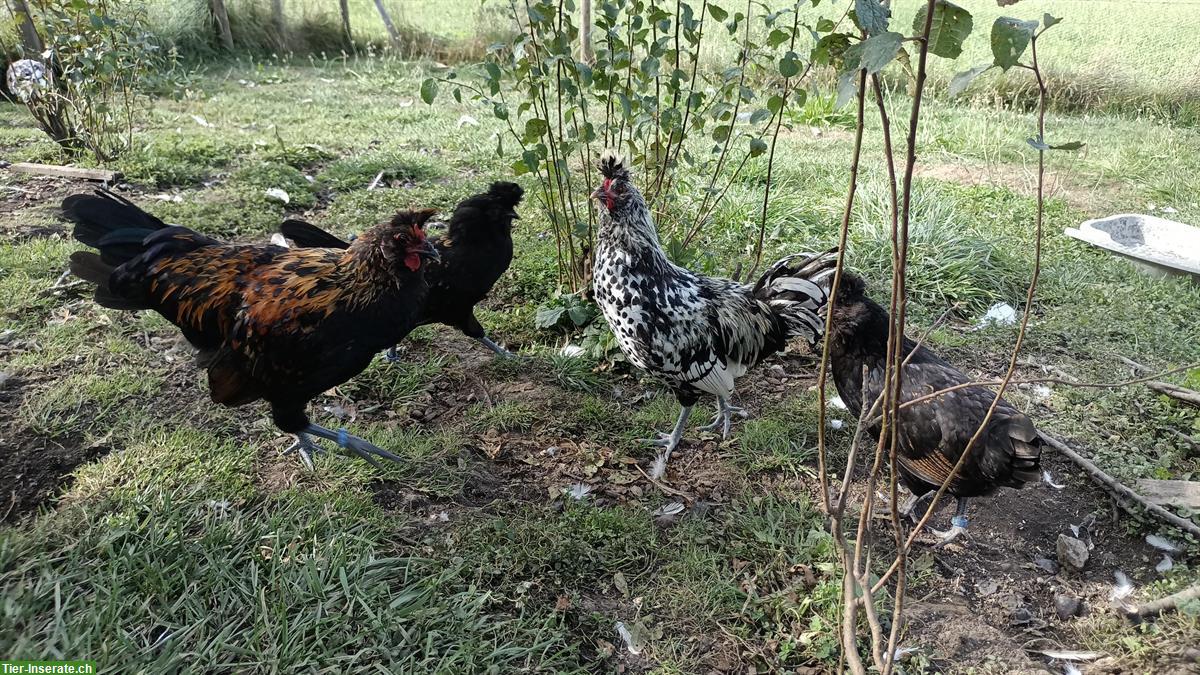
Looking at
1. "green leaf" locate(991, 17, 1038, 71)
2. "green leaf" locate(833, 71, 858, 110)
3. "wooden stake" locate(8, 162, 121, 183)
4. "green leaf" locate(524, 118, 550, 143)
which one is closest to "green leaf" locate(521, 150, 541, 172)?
"green leaf" locate(524, 118, 550, 143)

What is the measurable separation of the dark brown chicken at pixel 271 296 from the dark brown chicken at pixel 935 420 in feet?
5.92

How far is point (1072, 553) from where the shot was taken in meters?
2.83

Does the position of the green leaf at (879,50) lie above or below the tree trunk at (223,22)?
below

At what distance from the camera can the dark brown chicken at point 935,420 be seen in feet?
8.51

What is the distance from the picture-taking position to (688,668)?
243 centimetres

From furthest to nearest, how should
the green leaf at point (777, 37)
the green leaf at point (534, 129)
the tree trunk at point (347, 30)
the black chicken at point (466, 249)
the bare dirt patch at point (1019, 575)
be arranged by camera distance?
the tree trunk at point (347, 30)
the black chicken at point (466, 249)
the green leaf at point (534, 129)
the green leaf at point (777, 37)
the bare dirt patch at point (1019, 575)

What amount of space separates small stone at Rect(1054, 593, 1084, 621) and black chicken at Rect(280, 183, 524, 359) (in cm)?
308

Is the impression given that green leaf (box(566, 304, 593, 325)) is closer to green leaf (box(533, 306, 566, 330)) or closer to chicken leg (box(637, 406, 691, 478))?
green leaf (box(533, 306, 566, 330))

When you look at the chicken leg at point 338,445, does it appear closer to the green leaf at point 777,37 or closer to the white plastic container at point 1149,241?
the green leaf at point 777,37

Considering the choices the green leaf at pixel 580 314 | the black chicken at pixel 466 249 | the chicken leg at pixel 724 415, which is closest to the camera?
the chicken leg at pixel 724 415

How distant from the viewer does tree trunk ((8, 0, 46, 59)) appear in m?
5.76

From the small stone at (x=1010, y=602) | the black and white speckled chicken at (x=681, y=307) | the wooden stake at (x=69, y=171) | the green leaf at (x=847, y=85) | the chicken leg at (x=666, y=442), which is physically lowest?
the small stone at (x=1010, y=602)

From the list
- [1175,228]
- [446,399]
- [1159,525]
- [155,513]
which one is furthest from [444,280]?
[1175,228]

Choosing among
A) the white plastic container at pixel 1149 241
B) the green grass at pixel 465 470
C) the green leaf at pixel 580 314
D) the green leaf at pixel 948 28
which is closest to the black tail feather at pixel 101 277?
the green grass at pixel 465 470
